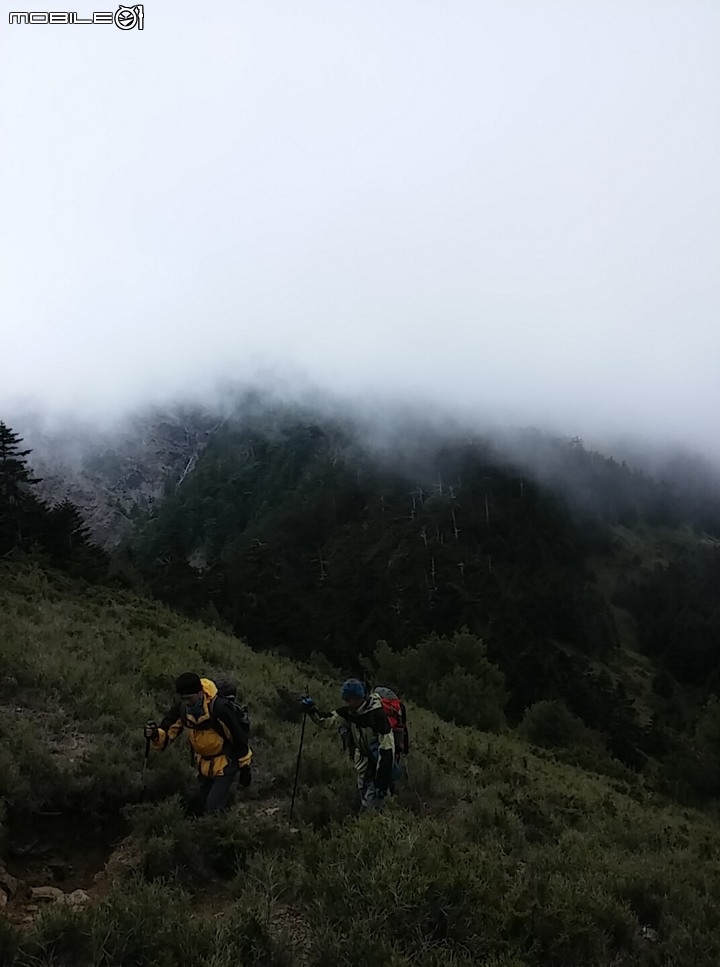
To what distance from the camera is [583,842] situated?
26.4 ft

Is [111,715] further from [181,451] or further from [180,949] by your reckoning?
[181,451]

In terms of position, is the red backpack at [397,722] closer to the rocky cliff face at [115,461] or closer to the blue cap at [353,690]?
the blue cap at [353,690]

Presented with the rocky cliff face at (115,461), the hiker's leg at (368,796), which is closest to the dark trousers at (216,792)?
the hiker's leg at (368,796)

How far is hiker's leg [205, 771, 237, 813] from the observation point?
6.73m

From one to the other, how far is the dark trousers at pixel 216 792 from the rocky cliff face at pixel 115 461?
363 feet

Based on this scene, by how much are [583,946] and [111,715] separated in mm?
6283

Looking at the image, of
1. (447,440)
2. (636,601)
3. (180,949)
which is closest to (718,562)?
(636,601)

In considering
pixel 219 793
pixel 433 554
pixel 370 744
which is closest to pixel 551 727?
pixel 370 744

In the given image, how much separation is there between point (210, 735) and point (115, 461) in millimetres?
146982

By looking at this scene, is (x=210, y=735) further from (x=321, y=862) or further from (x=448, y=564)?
(x=448, y=564)

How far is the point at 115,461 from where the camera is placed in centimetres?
14362

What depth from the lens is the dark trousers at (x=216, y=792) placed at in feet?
22.1

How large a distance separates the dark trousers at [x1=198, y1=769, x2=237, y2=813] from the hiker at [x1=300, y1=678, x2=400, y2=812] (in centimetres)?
122

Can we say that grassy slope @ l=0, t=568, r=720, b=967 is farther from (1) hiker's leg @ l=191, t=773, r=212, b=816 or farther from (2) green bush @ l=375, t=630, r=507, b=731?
(2) green bush @ l=375, t=630, r=507, b=731
